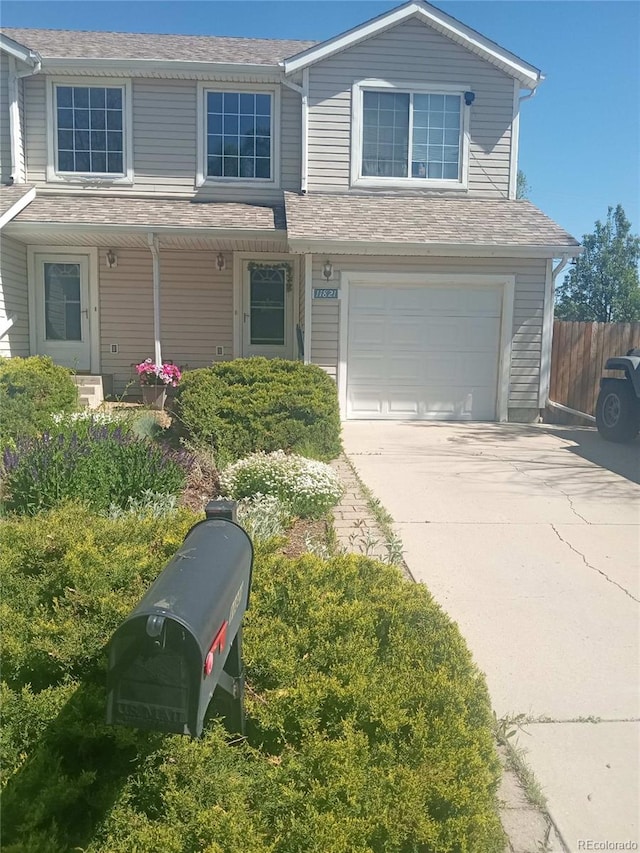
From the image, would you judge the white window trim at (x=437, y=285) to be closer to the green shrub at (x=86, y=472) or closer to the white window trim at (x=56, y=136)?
the white window trim at (x=56, y=136)

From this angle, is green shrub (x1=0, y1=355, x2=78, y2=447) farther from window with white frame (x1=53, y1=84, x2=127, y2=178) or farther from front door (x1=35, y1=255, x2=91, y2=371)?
window with white frame (x1=53, y1=84, x2=127, y2=178)

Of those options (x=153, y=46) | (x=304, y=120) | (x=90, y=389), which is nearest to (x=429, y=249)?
(x=304, y=120)

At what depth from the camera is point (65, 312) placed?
45.8ft

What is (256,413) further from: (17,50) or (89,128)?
(17,50)

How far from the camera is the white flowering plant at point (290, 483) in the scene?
6.00 meters

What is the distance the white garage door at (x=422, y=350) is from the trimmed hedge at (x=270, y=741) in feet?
29.9

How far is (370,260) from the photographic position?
463 inches

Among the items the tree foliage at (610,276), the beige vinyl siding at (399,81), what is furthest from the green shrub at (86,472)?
the tree foliage at (610,276)

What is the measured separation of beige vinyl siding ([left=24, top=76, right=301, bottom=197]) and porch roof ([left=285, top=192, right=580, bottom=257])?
118 centimetres

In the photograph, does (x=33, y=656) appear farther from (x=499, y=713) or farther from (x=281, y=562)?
(x=499, y=713)

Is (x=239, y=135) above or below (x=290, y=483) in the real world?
above

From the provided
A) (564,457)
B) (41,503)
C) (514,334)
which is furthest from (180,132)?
(41,503)

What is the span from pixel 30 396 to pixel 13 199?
5825 millimetres

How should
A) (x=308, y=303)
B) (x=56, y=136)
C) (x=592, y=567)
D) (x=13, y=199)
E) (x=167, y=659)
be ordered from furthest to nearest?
(x=56, y=136) < (x=13, y=199) < (x=308, y=303) < (x=592, y=567) < (x=167, y=659)
